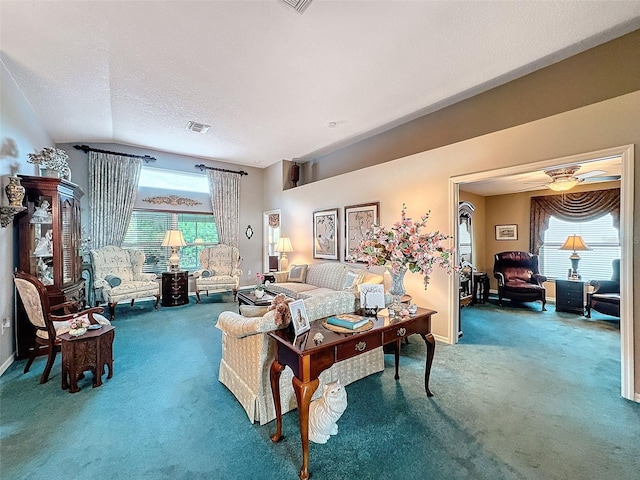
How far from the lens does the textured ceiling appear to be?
91.0 inches

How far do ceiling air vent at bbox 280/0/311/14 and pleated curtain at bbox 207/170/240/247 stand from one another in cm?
520

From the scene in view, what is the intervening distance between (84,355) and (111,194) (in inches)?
168

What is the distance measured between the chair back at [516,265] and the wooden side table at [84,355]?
6638 millimetres

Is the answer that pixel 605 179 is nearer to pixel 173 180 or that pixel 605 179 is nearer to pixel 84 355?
pixel 84 355

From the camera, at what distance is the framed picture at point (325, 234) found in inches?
219

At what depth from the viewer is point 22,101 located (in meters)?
3.42

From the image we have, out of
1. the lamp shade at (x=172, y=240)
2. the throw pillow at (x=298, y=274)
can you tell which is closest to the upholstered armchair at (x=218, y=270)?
the lamp shade at (x=172, y=240)

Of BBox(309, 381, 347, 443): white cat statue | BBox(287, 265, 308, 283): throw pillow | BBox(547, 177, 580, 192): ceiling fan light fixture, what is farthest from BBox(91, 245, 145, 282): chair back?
BBox(547, 177, 580, 192): ceiling fan light fixture

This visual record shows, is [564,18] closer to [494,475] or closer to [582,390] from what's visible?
[582,390]

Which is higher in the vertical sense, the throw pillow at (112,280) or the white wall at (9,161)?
the white wall at (9,161)

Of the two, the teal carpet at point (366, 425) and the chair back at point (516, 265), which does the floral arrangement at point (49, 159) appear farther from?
the chair back at point (516, 265)

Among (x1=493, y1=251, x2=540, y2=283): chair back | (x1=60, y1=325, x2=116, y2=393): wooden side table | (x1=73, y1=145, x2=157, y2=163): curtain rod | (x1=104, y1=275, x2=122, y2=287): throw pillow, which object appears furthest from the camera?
(x1=493, y1=251, x2=540, y2=283): chair back

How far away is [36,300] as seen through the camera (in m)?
2.74

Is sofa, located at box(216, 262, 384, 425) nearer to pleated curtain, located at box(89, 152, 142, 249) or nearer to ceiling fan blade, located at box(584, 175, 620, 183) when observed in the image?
pleated curtain, located at box(89, 152, 142, 249)
